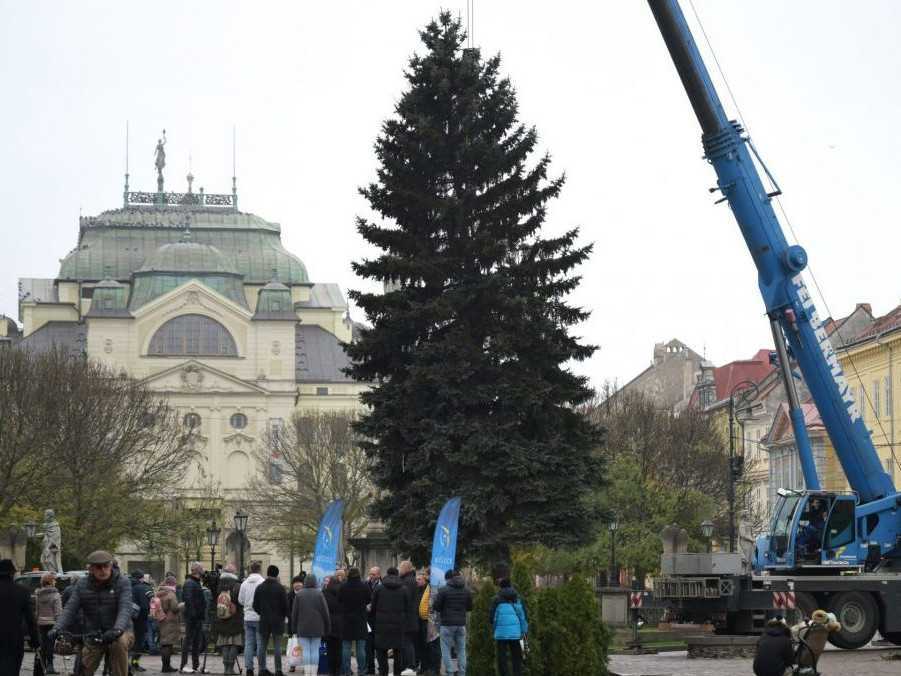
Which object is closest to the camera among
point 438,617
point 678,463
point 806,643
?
point 806,643

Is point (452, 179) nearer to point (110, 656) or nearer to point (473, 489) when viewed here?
point (473, 489)

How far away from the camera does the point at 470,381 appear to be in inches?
1638

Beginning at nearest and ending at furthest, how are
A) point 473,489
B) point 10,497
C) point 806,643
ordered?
point 806,643, point 473,489, point 10,497

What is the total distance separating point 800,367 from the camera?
3381cm

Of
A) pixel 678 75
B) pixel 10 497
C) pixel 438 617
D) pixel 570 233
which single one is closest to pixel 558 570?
pixel 10 497

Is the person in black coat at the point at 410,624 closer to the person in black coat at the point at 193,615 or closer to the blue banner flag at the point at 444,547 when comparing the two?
the blue banner flag at the point at 444,547

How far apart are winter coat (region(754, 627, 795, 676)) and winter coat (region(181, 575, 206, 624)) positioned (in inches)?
527

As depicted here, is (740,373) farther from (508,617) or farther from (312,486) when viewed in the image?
(508,617)

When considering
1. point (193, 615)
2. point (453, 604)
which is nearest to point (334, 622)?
point (193, 615)

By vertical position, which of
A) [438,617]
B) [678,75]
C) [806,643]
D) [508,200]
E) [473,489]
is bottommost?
[806,643]

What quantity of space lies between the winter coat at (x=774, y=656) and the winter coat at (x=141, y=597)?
47.3ft

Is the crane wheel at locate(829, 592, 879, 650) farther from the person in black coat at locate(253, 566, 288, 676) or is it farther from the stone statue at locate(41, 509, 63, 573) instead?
the stone statue at locate(41, 509, 63, 573)

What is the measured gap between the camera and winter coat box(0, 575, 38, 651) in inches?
752

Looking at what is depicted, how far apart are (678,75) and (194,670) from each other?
1233cm
